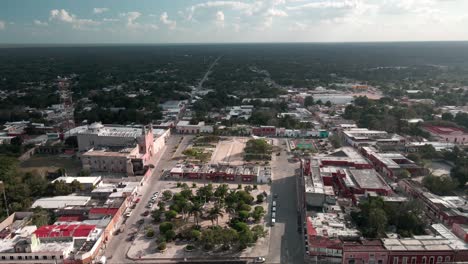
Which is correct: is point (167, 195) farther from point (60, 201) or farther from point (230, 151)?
point (230, 151)

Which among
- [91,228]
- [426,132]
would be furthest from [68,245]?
[426,132]

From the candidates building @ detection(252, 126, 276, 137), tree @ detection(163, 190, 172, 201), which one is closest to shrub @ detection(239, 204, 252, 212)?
tree @ detection(163, 190, 172, 201)

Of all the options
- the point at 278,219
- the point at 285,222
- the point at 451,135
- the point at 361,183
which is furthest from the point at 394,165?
the point at 451,135

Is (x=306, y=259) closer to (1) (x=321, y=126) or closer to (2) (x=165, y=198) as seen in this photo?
(2) (x=165, y=198)

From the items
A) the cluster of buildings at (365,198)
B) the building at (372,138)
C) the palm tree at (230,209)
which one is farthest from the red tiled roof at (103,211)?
the building at (372,138)

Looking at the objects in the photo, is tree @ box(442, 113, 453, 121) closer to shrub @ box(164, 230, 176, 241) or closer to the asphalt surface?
the asphalt surface

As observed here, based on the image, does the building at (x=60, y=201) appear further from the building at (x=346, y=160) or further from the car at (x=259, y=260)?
the building at (x=346, y=160)
